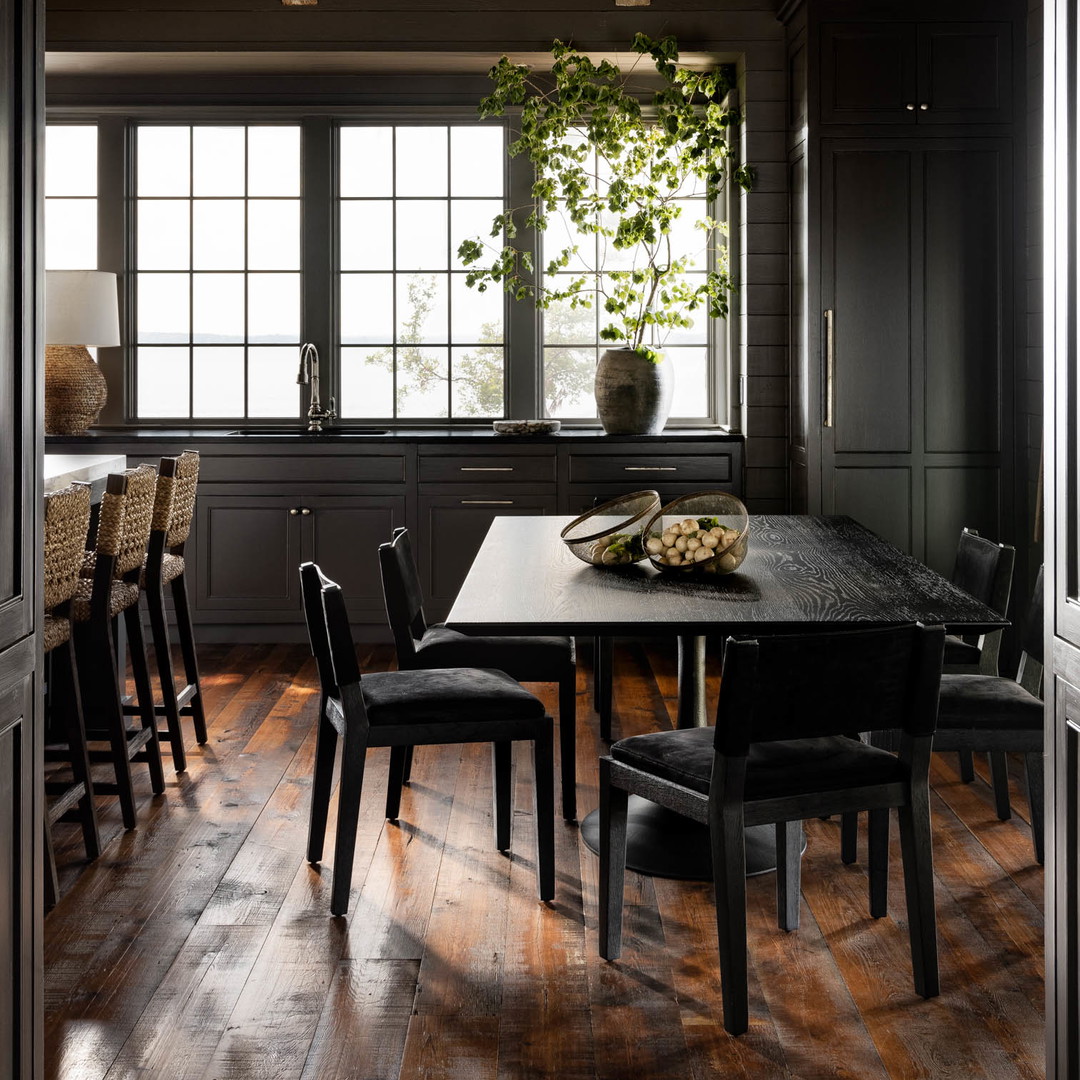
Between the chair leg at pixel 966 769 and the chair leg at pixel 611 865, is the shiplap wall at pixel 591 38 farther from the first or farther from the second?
the chair leg at pixel 611 865

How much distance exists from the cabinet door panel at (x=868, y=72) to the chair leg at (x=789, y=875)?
360 centimetres

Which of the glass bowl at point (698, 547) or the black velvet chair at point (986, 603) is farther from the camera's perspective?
the black velvet chair at point (986, 603)

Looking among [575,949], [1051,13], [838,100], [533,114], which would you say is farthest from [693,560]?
[533,114]

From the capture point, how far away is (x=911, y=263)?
215 inches

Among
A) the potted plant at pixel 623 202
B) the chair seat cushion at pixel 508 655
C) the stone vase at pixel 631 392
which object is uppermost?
the potted plant at pixel 623 202

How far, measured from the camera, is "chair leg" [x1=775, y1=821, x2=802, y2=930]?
9.41ft

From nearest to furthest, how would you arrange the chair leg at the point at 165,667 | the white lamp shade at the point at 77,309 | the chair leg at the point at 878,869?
1. the chair leg at the point at 878,869
2. the chair leg at the point at 165,667
3. the white lamp shade at the point at 77,309

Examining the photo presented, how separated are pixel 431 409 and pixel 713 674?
6.91 ft

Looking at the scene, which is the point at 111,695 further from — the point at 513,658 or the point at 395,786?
the point at 513,658

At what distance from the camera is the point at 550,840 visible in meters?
3.00

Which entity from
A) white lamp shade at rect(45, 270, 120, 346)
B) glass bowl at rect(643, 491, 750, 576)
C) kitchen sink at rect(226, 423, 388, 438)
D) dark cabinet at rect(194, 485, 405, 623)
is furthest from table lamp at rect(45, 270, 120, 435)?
glass bowl at rect(643, 491, 750, 576)

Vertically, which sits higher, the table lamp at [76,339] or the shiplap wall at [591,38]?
the shiplap wall at [591,38]

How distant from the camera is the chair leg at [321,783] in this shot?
319 cm

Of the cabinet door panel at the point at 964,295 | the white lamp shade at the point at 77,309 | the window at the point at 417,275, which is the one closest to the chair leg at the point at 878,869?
the cabinet door panel at the point at 964,295
